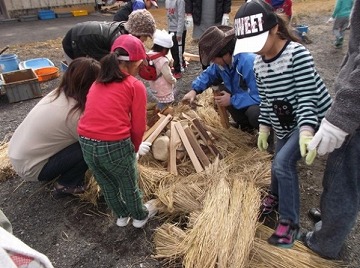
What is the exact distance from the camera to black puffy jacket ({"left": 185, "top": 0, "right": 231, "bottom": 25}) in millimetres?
5738

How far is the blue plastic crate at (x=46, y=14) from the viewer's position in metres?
14.0

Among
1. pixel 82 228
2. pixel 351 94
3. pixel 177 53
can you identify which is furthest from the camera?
pixel 177 53

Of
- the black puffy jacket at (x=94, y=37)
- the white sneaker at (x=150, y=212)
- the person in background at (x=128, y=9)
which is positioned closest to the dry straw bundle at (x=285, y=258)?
the white sneaker at (x=150, y=212)

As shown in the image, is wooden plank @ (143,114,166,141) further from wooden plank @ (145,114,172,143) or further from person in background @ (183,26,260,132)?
person in background @ (183,26,260,132)

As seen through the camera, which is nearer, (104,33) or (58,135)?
(58,135)

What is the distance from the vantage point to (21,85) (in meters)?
5.37

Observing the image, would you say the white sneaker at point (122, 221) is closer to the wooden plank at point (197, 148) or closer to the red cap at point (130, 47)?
the wooden plank at point (197, 148)

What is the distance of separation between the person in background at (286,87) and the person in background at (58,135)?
4.46 ft

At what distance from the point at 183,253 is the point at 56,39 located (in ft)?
32.0

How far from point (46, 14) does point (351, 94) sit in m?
15.3

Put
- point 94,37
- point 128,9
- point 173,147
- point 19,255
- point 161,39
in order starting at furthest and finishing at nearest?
point 128,9 → point 94,37 → point 161,39 → point 173,147 → point 19,255

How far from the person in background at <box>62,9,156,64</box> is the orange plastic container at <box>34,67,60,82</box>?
2.42m

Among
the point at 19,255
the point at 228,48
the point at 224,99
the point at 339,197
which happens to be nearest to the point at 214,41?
the point at 228,48

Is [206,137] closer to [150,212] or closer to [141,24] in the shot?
[150,212]
